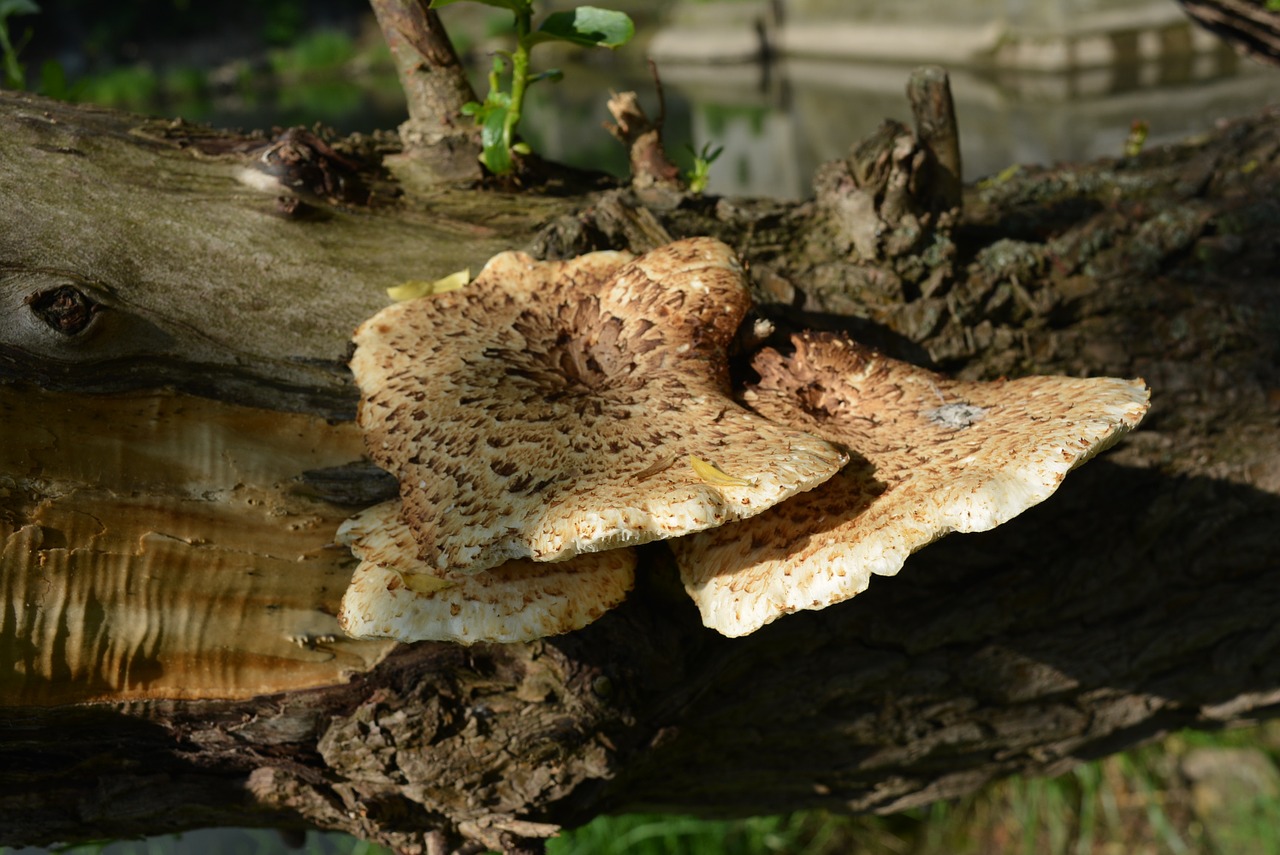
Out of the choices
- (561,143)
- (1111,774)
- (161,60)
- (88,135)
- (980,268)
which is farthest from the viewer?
(161,60)

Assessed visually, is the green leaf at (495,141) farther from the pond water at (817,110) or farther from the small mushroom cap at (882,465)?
the pond water at (817,110)

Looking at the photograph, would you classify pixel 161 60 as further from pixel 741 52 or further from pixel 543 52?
pixel 741 52

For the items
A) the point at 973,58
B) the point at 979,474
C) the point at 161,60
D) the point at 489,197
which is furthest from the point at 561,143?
the point at 979,474

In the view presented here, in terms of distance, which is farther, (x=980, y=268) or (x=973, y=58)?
(x=973, y=58)

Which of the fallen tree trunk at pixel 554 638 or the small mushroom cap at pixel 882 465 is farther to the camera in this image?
the fallen tree trunk at pixel 554 638

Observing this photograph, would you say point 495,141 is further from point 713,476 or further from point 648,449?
point 713,476

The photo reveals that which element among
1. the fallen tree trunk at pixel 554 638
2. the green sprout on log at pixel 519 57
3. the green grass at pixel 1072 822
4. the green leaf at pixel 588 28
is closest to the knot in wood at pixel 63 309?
the fallen tree trunk at pixel 554 638
